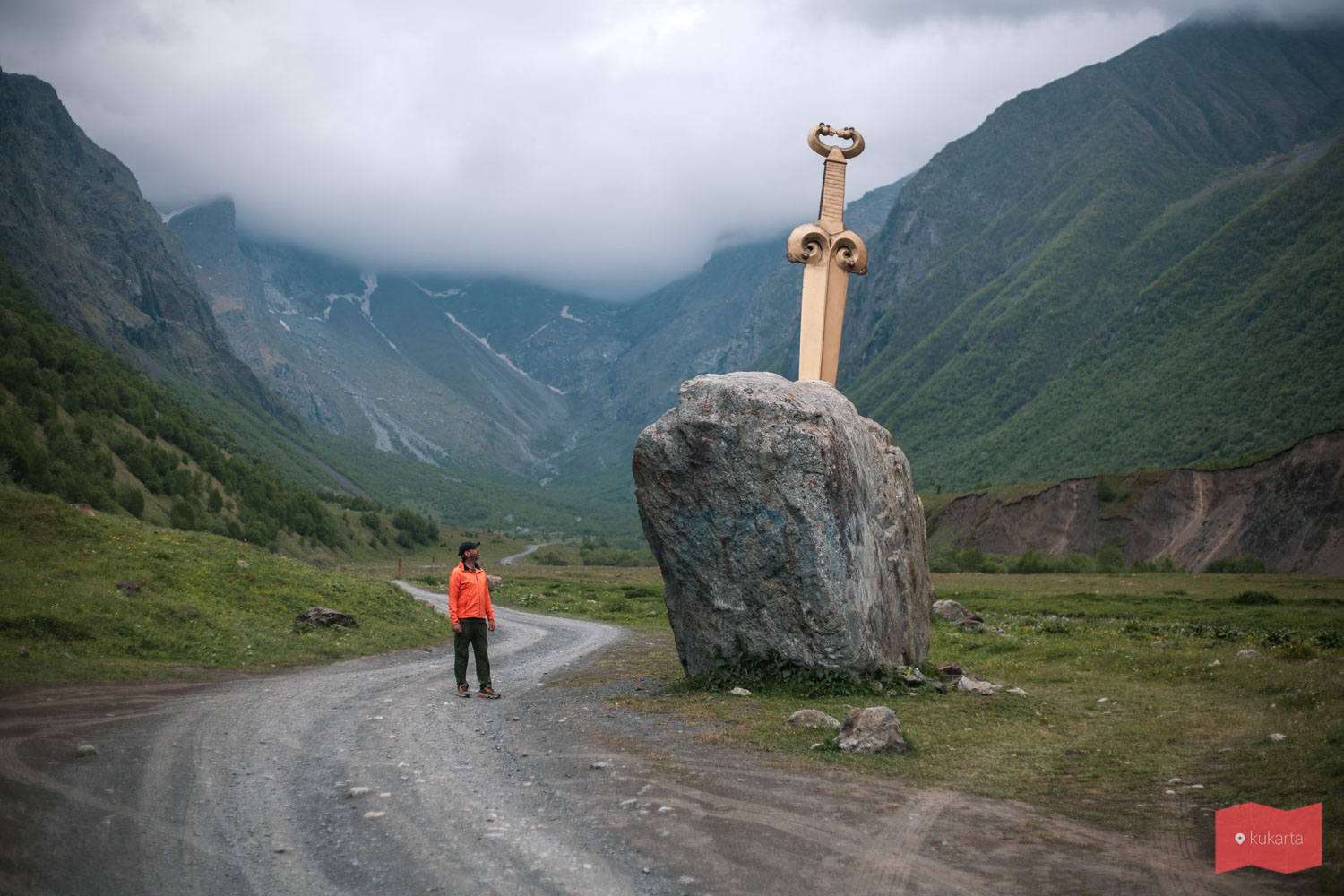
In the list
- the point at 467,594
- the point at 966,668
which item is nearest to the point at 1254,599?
the point at 966,668

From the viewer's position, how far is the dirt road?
7.08m

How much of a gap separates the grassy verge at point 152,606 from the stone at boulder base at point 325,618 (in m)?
0.32

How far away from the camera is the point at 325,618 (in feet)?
78.7

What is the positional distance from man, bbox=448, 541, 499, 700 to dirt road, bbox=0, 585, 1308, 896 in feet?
9.44

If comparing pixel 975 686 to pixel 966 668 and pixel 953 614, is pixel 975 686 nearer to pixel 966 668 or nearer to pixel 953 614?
pixel 966 668

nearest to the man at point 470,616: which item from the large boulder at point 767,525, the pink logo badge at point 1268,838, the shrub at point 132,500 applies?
the large boulder at point 767,525

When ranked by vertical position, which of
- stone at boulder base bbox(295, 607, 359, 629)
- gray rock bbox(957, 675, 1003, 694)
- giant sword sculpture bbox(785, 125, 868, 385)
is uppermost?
giant sword sculpture bbox(785, 125, 868, 385)

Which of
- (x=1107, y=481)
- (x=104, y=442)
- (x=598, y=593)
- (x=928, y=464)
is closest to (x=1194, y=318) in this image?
(x=928, y=464)

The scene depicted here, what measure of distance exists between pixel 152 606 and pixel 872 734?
53.8 ft

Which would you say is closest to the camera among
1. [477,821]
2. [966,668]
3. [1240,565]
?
[477,821]

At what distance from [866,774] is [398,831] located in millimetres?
5349

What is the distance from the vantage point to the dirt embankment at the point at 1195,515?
2606 inches

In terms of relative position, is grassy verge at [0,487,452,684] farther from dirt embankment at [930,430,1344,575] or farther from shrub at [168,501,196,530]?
dirt embankment at [930,430,1344,575]

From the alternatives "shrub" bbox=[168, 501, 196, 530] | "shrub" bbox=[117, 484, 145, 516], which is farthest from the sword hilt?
"shrub" bbox=[168, 501, 196, 530]
